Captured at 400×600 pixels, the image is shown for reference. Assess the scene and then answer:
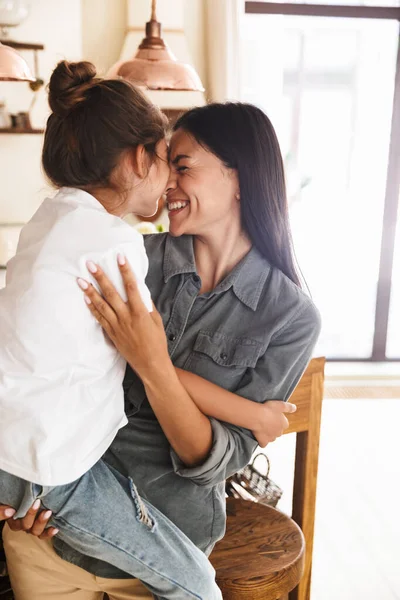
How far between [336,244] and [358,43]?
152 cm

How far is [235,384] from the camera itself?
142cm

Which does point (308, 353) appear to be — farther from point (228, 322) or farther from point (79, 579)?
point (79, 579)

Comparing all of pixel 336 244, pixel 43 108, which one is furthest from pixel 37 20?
pixel 336 244

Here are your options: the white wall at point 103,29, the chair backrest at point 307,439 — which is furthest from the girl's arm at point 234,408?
the white wall at point 103,29

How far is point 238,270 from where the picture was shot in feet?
4.83

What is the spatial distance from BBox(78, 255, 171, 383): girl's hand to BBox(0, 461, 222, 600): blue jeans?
23 cm

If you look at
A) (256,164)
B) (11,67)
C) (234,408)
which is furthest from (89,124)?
(11,67)

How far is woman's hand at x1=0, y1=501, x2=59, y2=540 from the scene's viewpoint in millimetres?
1175

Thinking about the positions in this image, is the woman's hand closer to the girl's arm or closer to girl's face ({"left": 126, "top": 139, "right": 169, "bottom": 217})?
the girl's arm

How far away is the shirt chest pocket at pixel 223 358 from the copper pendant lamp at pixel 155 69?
134cm

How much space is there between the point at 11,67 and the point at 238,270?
1.39 meters

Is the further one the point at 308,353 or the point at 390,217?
the point at 390,217

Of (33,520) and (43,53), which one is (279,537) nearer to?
(33,520)

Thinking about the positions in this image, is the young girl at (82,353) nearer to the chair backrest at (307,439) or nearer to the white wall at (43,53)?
the chair backrest at (307,439)
